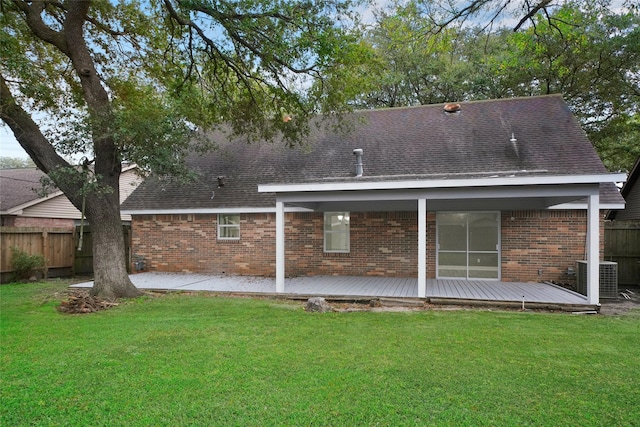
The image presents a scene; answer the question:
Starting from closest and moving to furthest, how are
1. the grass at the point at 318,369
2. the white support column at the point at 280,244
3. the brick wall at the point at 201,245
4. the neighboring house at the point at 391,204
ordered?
1. the grass at the point at 318,369
2. the white support column at the point at 280,244
3. the neighboring house at the point at 391,204
4. the brick wall at the point at 201,245

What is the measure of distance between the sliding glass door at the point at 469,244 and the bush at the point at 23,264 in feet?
39.0

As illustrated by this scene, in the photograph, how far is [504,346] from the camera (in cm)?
543

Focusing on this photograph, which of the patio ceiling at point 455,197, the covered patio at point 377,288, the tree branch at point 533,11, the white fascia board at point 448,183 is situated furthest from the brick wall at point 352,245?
the tree branch at point 533,11

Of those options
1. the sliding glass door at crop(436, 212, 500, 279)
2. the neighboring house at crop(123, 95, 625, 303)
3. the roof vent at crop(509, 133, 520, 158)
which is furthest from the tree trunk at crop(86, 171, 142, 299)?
the roof vent at crop(509, 133, 520, 158)

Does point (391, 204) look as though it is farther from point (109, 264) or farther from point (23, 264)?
point (23, 264)

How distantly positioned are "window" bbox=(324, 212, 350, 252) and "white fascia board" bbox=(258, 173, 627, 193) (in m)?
3.20

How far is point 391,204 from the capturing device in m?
10.8

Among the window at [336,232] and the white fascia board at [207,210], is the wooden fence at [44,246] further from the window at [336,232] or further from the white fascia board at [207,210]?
the window at [336,232]

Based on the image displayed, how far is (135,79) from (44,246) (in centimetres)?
611

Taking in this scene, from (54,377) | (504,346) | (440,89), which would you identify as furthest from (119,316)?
(440,89)

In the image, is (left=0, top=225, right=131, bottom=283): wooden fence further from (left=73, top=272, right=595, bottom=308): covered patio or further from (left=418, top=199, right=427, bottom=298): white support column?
(left=418, top=199, right=427, bottom=298): white support column

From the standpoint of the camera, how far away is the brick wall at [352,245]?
10.7 m

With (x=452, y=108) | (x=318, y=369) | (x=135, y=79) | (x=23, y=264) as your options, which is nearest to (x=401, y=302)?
(x=318, y=369)

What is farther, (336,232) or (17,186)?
(17,186)
